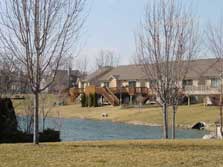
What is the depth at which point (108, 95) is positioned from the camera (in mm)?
72812

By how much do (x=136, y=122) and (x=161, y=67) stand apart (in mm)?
32779

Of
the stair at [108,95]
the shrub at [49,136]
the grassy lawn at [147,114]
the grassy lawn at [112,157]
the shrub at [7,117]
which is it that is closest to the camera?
the grassy lawn at [112,157]

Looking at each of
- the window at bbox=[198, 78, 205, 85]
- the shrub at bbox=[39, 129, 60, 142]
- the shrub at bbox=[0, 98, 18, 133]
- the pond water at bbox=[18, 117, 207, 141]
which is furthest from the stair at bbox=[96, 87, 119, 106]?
the shrub at bbox=[0, 98, 18, 133]

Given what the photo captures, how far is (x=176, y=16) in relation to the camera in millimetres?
20547

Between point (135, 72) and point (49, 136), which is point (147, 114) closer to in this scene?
point (135, 72)

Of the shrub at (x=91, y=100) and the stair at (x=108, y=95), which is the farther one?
the shrub at (x=91, y=100)

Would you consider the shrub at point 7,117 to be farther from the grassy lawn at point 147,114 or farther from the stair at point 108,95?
the stair at point 108,95

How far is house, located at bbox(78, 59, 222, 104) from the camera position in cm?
6334

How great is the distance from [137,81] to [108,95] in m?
8.94

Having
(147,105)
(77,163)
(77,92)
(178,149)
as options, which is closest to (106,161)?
(77,163)

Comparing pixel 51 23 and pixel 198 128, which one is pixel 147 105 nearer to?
pixel 198 128

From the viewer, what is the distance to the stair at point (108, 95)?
2822 inches

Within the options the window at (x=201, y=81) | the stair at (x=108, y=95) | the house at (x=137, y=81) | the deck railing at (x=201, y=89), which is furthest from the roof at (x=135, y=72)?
the stair at (x=108, y=95)

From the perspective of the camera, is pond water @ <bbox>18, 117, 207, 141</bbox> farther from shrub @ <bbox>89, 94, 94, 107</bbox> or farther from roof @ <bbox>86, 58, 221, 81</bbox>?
shrub @ <bbox>89, 94, 94, 107</bbox>
